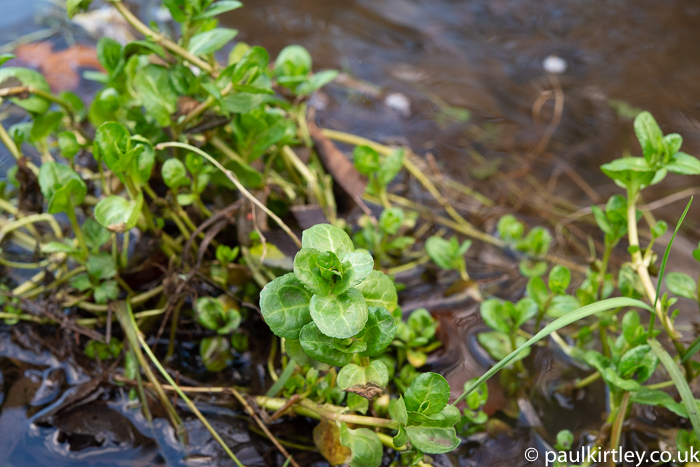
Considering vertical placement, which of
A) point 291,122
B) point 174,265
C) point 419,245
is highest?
point 291,122

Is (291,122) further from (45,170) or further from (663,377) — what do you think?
(663,377)

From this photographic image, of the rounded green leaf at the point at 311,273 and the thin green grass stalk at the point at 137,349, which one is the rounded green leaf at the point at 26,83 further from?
the rounded green leaf at the point at 311,273

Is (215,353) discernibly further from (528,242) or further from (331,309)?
(528,242)

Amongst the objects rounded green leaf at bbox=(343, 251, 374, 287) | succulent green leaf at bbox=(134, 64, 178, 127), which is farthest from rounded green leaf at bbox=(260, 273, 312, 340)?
succulent green leaf at bbox=(134, 64, 178, 127)

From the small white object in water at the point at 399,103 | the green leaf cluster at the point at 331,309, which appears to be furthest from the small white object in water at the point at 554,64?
the green leaf cluster at the point at 331,309

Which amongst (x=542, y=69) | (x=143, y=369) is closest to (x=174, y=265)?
(x=143, y=369)
